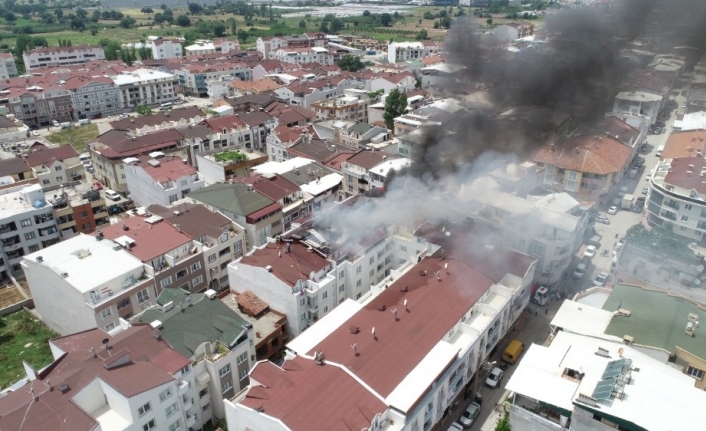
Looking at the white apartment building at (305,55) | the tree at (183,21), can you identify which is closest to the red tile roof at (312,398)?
the white apartment building at (305,55)

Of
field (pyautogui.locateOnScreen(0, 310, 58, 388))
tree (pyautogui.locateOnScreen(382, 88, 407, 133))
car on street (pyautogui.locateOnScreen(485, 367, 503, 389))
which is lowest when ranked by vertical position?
field (pyautogui.locateOnScreen(0, 310, 58, 388))

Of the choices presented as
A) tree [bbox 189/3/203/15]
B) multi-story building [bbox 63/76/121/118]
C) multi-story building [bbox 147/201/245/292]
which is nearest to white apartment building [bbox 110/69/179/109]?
multi-story building [bbox 63/76/121/118]

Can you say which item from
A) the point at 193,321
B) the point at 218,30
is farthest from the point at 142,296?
the point at 218,30

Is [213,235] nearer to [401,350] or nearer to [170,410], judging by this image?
[170,410]

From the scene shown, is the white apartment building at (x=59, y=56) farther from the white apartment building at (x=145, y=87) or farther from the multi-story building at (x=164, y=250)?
the multi-story building at (x=164, y=250)

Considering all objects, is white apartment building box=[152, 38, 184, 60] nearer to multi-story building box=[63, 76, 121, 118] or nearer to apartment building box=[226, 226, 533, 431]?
multi-story building box=[63, 76, 121, 118]
